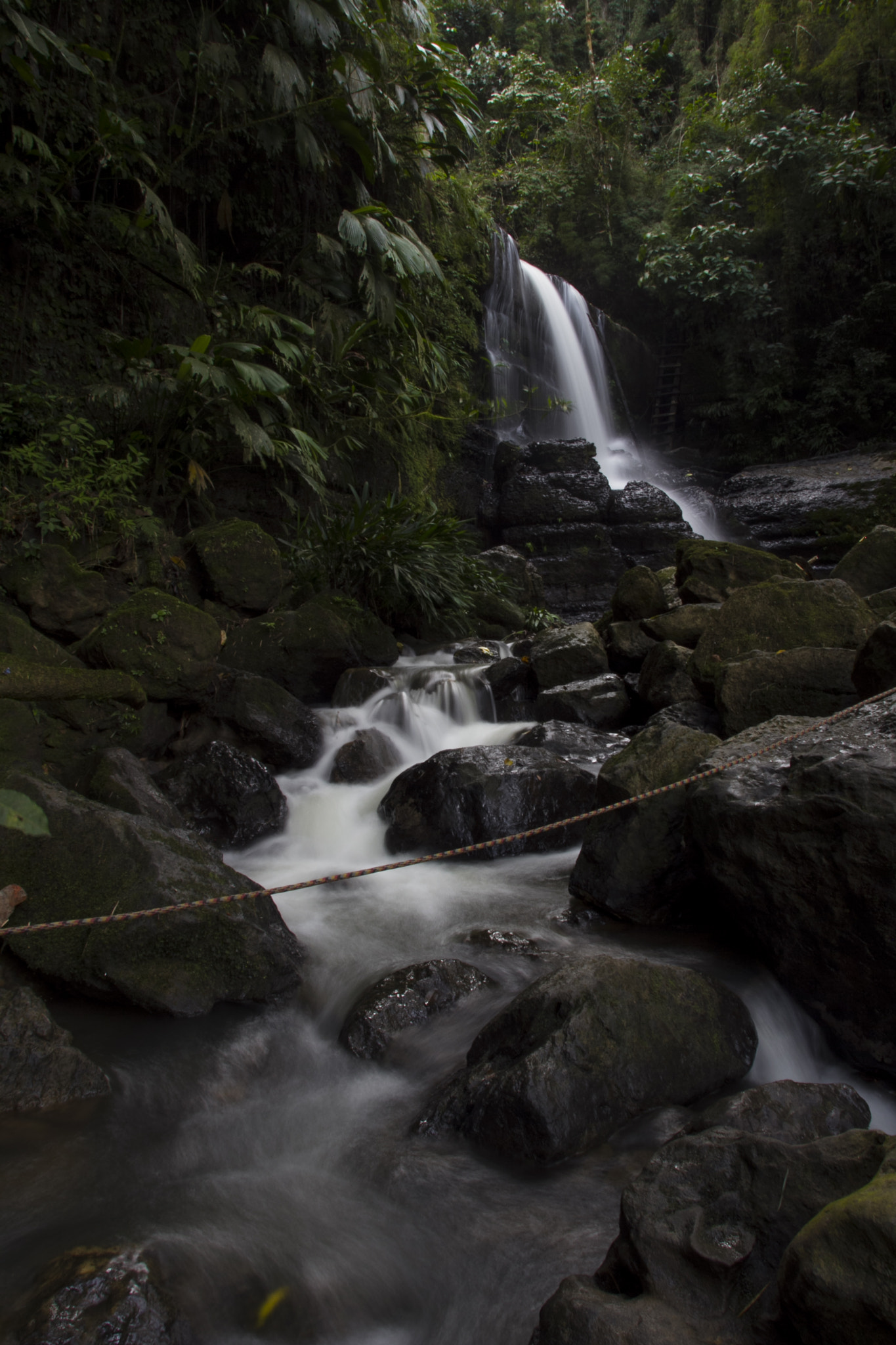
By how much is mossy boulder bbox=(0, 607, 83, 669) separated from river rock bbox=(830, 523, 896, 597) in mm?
6354

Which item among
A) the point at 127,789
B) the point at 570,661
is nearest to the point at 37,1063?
the point at 127,789

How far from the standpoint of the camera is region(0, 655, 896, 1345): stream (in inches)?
72.7

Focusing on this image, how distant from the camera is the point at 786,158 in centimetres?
1407

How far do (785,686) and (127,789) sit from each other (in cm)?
353

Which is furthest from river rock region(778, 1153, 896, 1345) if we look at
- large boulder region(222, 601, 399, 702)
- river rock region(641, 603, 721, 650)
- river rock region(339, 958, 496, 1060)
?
large boulder region(222, 601, 399, 702)

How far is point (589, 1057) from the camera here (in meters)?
2.25

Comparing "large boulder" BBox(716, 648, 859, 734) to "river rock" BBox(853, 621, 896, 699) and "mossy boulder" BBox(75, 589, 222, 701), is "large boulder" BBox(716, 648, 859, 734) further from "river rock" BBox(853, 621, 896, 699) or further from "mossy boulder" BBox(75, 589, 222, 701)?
"mossy boulder" BBox(75, 589, 222, 701)

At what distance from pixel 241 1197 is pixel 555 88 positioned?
22.2 metres

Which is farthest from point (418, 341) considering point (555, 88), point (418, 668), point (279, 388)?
point (555, 88)

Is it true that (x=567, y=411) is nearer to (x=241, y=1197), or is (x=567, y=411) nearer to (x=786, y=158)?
(x=786, y=158)

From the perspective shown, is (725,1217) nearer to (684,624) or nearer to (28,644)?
(28,644)

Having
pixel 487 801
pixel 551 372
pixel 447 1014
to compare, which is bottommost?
pixel 447 1014

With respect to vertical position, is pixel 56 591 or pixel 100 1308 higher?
pixel 56 591

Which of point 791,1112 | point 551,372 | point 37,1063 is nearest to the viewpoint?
point 791,1112
